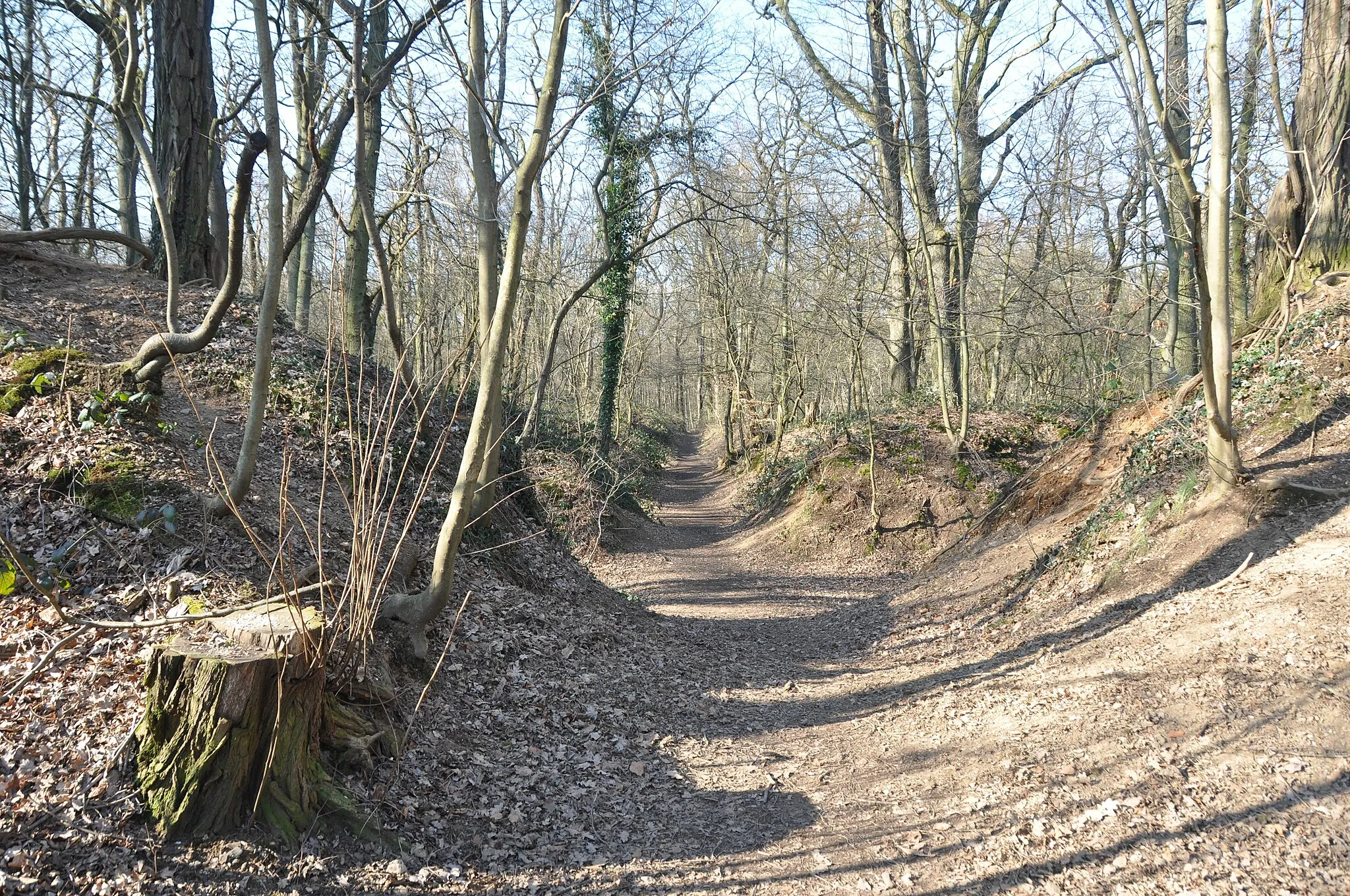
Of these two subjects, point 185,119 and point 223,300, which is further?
point 185,119

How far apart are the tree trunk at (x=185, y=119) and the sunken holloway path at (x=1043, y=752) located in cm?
763

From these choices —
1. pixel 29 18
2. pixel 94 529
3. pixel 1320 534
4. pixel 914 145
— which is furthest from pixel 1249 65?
pixel 29 18

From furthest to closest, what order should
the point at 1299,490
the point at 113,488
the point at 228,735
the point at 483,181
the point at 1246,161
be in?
the point at 1246,161
the point at 483,181
the point at 1299,490
the point at 113,488
the point at 228,735

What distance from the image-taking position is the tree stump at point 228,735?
3266 mm

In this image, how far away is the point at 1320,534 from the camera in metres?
5.68

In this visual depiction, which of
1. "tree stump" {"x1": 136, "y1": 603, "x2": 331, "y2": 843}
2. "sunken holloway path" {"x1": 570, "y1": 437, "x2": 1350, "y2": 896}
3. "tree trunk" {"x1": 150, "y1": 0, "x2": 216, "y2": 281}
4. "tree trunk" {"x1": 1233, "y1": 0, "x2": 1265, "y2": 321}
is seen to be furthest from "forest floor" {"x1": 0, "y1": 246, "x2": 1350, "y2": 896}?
"tree trunk" {"x1": 1233, "y1": 0, "x2": 1265, "y2": 321}

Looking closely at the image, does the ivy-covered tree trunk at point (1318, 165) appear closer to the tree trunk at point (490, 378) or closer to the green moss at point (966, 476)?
the green moss at point (966, 476)

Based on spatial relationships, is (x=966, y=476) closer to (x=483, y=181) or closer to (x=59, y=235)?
(x=483, y=181)

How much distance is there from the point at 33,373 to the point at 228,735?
3.97 meters

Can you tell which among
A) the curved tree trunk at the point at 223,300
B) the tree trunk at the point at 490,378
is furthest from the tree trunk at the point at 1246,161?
the curved tree trunk at the point at 223,300

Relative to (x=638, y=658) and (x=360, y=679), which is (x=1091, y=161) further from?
(x=360, y=679)

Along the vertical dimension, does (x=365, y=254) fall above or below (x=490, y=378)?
above

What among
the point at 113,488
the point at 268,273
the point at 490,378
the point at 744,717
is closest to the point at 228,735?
the point at 113,488

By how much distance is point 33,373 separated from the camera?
559 cm
